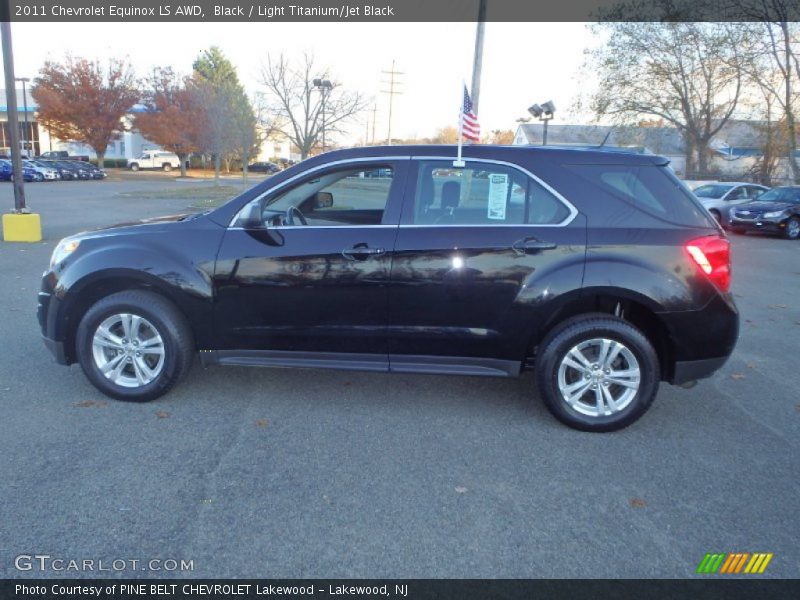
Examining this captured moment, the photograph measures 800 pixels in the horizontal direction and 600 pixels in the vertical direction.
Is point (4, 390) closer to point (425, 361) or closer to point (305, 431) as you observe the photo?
point (305, 431)

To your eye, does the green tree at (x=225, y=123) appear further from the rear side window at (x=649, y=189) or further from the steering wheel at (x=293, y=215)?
the rear side window at (x=649, y=189)

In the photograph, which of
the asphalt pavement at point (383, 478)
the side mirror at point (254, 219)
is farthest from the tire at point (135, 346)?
the side mirror at point (254, 219)

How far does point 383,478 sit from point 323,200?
245cm

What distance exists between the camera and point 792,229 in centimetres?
1831

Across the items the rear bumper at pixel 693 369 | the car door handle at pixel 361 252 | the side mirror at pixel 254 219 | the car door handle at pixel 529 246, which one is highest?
the side mirror at pixel 254 219

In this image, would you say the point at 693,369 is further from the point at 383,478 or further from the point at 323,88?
the point at 323,88

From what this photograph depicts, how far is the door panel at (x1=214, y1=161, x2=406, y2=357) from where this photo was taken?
436 centimetres

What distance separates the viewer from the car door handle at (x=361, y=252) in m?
4.34

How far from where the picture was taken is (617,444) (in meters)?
4.18

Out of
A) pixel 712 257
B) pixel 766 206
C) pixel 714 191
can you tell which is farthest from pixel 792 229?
pixel 712 257

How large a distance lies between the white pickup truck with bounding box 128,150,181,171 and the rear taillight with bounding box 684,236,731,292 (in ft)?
213
